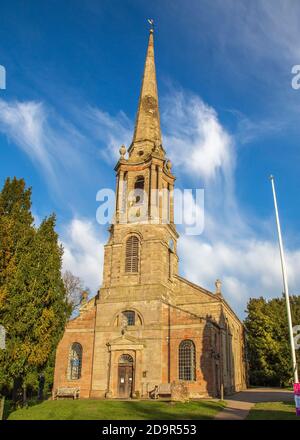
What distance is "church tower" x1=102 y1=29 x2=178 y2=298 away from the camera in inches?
1329

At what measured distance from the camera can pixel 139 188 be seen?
3800 cm

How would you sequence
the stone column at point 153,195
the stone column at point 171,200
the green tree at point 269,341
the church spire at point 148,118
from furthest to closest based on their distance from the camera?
1. the green tree at point 269,341
2. the church spire at point 148,118
3. the stone column at point 171,200
4. the stone column at point 153,195

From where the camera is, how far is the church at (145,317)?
96.5 feet

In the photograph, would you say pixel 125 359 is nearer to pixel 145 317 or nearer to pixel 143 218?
pixel 145 317

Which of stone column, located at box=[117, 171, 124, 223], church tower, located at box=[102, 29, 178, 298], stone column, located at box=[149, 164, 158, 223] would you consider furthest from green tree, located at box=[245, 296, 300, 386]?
stone column, located at box=[117, 171, 124, 223]

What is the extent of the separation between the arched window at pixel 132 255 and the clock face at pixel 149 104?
15255 mm

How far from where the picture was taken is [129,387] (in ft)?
96.9

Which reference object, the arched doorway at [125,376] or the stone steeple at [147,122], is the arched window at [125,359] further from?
the stone steeple at [147,122]

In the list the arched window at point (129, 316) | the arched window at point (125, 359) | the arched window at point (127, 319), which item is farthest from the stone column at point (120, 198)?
the arched window at point (125, 359)

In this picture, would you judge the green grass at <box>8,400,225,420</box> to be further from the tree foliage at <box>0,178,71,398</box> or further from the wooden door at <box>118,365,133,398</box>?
the wooden door at <box>118,365,133,398</box>

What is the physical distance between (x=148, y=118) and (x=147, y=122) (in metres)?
0.57

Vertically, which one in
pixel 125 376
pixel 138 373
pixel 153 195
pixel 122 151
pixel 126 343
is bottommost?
pixel 125 376

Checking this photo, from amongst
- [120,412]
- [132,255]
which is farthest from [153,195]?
[120,412]
